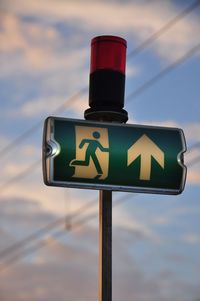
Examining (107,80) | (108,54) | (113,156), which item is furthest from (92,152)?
(108,54)

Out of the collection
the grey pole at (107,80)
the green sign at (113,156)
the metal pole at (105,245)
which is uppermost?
the grey pole at (107,80)

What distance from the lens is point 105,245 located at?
7.98m

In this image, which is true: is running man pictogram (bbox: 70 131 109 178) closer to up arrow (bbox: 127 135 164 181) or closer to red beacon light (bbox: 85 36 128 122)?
up arrow (bbox: 127 135 164 181)

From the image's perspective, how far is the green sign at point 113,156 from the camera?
799cm

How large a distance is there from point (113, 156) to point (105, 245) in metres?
0.98

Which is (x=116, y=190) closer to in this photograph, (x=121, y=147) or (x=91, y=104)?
(x=121, y=147)

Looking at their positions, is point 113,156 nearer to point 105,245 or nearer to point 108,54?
point 105,245

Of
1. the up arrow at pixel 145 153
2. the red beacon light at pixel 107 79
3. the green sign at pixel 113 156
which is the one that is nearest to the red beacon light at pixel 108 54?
the red beacon light at pixel 107 79

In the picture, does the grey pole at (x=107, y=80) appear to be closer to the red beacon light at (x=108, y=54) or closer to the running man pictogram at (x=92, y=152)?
the red beacon light at (x=108, y=54)

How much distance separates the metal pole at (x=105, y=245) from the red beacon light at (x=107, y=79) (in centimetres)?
94

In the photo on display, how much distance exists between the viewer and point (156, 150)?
8328 millimetres

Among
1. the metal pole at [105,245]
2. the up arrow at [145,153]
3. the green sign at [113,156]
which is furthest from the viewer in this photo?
the up arrow at [145,153]

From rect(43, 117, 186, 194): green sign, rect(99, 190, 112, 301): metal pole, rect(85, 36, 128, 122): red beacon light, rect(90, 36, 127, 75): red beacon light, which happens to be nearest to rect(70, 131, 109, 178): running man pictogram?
rect(43, 117, 186, 194): green sign

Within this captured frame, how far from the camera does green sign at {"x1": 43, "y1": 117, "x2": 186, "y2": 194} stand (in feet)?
26.2
